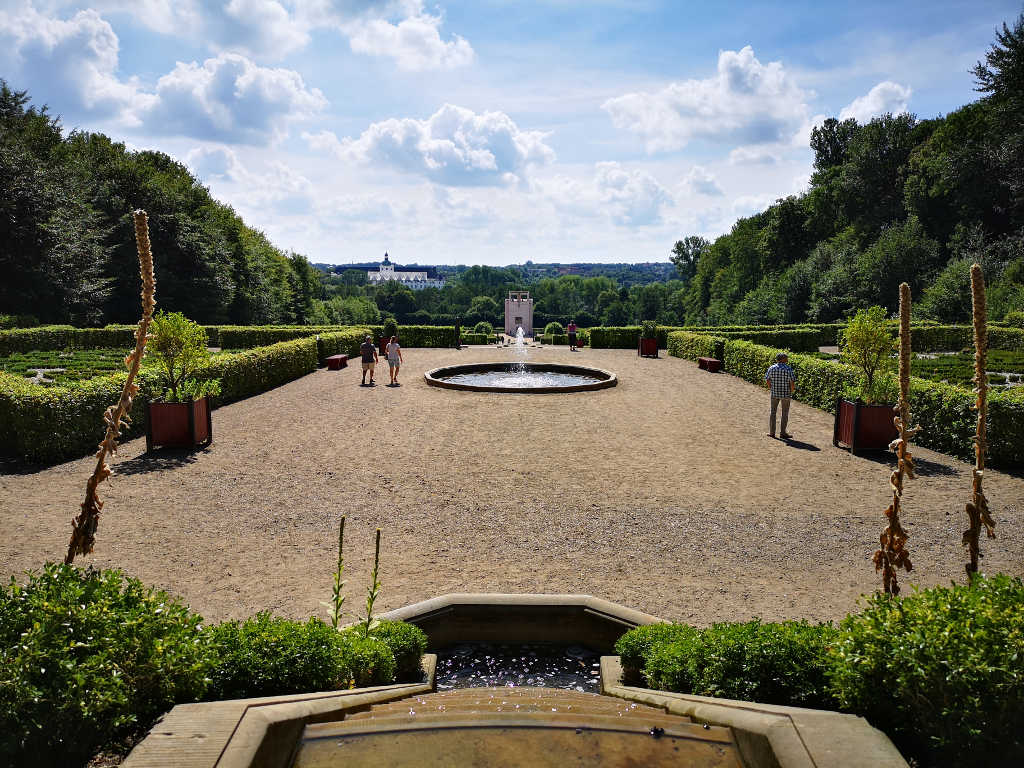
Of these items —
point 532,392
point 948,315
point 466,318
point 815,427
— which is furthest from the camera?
point 466,318

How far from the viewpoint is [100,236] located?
34.9 meters

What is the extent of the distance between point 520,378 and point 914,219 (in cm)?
3926

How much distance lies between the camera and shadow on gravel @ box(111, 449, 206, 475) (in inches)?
404

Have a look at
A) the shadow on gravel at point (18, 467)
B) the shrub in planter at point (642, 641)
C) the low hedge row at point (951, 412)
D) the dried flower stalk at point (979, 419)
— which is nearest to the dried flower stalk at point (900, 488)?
the dried flower stalk at point (979, 419)

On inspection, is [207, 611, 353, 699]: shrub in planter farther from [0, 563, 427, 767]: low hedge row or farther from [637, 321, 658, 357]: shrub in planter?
[637, 321, 658, 357]: shrub in planter

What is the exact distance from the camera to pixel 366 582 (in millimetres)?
6434

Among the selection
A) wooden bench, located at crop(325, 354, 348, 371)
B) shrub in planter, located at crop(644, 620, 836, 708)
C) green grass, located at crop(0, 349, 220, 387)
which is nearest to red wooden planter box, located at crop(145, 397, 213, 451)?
green grass, located at crop(0, 349, 220, 387)

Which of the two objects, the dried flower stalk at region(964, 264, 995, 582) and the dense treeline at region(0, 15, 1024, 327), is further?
the dense treeline at region(0, 15, 1024, 327)

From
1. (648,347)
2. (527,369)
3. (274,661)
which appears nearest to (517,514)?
(274,661)

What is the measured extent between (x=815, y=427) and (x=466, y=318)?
397 feet

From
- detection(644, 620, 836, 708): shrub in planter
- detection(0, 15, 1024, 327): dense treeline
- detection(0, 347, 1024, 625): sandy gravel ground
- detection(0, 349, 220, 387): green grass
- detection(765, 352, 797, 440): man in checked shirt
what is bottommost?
detection(0, 347, 1024, 625): sandy gravel ground

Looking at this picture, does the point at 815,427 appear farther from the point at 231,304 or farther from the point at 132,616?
the point at 231,304

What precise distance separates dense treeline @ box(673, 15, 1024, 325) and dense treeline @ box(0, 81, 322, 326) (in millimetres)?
41269

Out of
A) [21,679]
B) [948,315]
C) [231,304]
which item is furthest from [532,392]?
[231,304]
